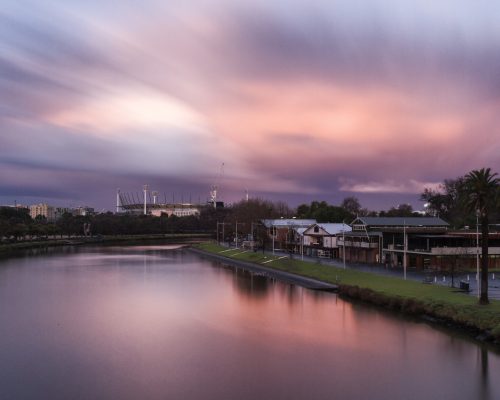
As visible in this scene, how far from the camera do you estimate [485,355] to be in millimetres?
28469

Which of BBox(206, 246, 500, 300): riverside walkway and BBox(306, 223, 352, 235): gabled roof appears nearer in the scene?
BBox(206, 246, 500, 300): riverside walkway

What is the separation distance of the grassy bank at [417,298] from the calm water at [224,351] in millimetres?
1496

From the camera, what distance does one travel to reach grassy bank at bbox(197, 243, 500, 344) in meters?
32.2

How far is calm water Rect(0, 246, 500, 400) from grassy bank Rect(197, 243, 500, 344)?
1496mm

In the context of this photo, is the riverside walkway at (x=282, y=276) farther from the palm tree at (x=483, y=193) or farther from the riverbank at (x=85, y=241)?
the riverbank at (x=85, y=241)

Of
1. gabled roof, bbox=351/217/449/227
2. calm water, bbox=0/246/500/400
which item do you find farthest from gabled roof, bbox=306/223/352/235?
calm water, bbox=0/246/500/400

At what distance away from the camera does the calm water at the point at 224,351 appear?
927 inches

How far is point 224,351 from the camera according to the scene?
29.9m

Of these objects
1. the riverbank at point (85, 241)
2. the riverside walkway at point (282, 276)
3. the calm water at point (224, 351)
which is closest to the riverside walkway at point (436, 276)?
the riverside walkway at point (282, 276)

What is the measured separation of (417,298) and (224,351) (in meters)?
16.9

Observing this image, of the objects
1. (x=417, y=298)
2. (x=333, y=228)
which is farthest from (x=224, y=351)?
(x=333, y=228)

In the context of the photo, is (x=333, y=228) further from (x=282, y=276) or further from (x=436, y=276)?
(x=436, y=276)

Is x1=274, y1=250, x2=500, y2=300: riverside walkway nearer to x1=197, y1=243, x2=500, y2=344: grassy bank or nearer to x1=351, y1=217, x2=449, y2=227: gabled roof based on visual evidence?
x1=197, y1=243, x2=500, y2=344: grassy bank

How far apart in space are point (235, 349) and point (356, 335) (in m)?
8.22
